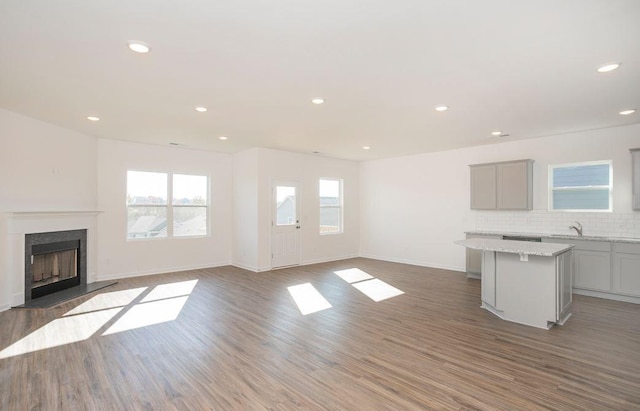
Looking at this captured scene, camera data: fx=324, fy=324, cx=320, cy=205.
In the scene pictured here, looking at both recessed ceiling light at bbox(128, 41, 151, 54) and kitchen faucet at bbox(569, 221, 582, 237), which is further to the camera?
kitchen faucet at bbox(569, 221, 582, 237)

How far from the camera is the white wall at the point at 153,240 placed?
6.25m

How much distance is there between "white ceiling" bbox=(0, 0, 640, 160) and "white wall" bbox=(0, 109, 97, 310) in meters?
0.33

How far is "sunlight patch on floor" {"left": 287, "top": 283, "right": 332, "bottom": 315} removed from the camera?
4504mm

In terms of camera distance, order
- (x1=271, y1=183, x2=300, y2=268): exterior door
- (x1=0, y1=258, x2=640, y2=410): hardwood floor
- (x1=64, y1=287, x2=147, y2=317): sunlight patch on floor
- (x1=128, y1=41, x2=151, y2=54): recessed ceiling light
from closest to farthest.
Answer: (x1=0, y1=258, x2=640, y2=410): hardwood floor
(x1=128, y1=41, x2=151, y2=54): recessed ceiling light
(x1=64, y1=287, x2=147, y2=317): sunlight patch on floor
(x1=271, y1=183, x2=300, y2=268): exterior door

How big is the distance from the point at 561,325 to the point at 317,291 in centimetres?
330

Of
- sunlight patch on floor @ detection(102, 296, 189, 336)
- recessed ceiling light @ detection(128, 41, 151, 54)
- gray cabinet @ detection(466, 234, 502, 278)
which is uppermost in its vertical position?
recessed ceiling light @ detection(128, 41, 151, 54)

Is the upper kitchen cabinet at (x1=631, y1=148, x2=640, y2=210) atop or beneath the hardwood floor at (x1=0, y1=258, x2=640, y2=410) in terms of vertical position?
atop

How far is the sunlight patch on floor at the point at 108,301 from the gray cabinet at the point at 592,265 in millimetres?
6937

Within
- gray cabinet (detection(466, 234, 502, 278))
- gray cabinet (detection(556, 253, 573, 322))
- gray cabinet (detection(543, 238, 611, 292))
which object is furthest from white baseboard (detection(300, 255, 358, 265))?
gray cabinet (detection(556, 253, 573, 322))

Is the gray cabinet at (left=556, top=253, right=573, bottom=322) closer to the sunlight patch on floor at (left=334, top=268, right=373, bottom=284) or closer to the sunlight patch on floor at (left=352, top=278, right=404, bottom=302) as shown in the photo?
the sunlight patch on floor at (left=352, top=278, right=404, bottom=302)

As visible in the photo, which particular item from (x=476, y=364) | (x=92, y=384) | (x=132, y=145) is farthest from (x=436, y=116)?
(x=132, y=145)

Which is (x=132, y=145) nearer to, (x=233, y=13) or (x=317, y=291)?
(x=317, y=291)

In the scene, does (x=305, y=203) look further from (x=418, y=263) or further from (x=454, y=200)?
(x=454, y=200)

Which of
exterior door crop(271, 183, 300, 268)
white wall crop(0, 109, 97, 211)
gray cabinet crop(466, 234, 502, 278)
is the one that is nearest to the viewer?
white wall crop(0, 109, 97, 211)
